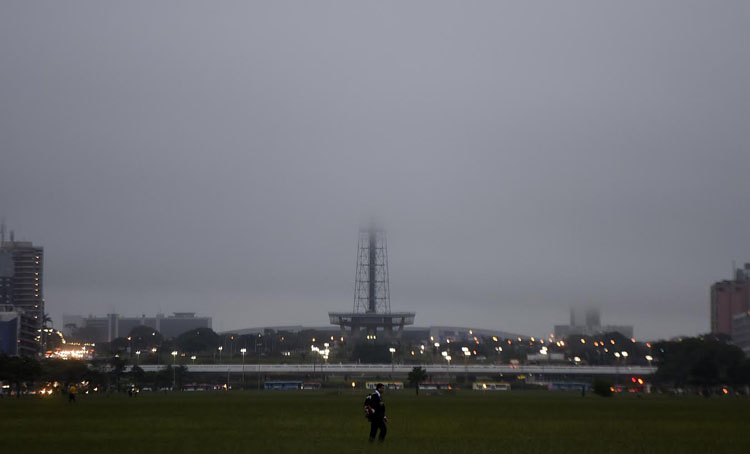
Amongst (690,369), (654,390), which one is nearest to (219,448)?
(690,369)

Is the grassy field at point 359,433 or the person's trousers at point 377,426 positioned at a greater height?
the person's trousers at point 377,426

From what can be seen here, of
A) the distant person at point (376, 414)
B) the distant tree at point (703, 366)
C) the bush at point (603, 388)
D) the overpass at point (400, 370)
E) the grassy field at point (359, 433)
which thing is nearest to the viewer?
the grassy field at point (359, 433)

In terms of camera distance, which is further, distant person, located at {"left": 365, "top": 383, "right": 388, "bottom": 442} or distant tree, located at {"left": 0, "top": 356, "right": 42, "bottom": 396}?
distant tree, located at {"left": 0, "top": 356, "right": 42, "bottom": 396}

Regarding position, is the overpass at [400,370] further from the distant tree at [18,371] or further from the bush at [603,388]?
the bush at [603,388]

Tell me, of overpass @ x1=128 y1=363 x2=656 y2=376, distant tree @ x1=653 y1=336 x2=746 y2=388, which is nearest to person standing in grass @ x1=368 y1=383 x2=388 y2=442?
distant tree @ x1=653 y1=336 x2=746 y2=388

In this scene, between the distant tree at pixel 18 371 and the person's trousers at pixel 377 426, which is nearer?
the person's trousers at pixel 377 426

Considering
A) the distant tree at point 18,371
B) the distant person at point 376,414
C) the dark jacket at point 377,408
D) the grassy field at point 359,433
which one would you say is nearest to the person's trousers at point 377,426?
the distant person at point 376,414

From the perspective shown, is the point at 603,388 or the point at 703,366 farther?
the point at 703,366

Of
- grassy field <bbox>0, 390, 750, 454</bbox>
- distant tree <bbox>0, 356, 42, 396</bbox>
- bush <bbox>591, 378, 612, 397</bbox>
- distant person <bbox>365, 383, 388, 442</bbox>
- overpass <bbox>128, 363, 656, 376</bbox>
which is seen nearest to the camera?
grassy field <bbox>0, 390, 750, 454</bbox>

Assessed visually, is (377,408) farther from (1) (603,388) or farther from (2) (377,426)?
(1) (603,388)

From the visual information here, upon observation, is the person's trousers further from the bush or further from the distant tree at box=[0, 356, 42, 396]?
the distant tree at box=[0, 356, 42, 396]

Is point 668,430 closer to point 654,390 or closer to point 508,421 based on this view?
point 508,421

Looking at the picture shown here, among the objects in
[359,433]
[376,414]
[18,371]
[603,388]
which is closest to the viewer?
[376,414]

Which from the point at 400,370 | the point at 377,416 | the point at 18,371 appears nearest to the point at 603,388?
the point at 18,371
